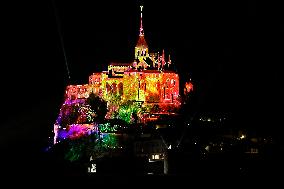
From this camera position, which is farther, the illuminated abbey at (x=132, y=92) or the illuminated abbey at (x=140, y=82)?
the illuminated abbey at (x=140, y=82)

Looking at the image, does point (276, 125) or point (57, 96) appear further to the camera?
point (57, 96)

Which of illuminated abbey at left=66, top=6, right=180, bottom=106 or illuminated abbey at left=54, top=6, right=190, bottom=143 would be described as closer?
illuminated abbey at left=54, top=6, right=190, bottom=143

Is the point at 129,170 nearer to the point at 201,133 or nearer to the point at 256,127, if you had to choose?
the point at 201,133

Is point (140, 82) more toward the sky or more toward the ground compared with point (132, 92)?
more toward the sky

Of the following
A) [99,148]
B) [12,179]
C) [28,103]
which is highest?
[28,103]

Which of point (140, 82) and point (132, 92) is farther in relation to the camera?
point (140, 82)

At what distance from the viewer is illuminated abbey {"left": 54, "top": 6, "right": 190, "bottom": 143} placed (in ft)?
92.9

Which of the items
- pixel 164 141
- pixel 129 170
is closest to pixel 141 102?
pixel 164 141

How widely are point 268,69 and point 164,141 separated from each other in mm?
10384

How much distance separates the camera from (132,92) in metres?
29.7

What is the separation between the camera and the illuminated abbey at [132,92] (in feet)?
92.9

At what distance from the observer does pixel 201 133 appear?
20141 millimetres

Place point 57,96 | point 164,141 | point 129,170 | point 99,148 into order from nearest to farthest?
point 129,170 < point 164,141 < point 99,148 < point 57,96

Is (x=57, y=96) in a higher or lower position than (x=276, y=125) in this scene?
higher
